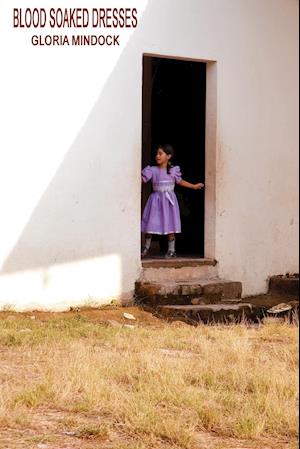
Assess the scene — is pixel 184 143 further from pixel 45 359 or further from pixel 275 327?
pixel 45 359

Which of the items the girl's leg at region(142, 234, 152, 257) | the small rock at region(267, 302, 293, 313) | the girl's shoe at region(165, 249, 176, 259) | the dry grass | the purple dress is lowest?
the dry grass

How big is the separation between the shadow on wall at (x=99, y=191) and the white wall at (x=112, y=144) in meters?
0.01

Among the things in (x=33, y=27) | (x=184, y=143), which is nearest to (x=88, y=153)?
(x=33, y=27)

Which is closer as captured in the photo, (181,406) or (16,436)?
(16,436)

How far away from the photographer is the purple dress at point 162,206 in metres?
10.6

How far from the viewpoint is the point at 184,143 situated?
12.7 meters

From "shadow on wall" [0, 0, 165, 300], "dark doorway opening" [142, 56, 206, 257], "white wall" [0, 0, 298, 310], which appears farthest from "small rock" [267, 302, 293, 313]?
"dark doorway opening" [142, 56, 206, 257]

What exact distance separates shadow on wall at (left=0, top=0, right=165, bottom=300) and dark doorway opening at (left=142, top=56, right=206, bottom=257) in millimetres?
2555

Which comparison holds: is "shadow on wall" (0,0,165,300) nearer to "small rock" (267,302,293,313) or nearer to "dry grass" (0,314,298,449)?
"dry grass" (0,314,298,449)

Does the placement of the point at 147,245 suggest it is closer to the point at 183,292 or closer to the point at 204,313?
the point at 183,292

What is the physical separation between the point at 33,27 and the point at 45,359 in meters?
3.88

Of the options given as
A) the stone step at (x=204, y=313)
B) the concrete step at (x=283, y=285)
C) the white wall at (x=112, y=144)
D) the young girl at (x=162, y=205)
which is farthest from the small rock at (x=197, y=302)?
the concrete step at (x=283, y=285)

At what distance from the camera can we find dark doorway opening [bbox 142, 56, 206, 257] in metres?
12.5

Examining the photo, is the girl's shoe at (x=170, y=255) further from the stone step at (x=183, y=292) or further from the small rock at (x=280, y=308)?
the small rock at (x=280, y=308)
